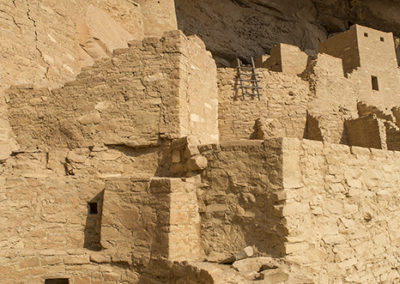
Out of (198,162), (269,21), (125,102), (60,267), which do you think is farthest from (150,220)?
(269,21)

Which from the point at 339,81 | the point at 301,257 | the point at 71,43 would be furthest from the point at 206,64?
the point at 339,81

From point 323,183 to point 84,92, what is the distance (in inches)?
146

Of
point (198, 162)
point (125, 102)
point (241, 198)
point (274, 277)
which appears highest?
point (125, 102)

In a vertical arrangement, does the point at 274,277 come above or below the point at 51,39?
below

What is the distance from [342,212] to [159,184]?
7.36 ft

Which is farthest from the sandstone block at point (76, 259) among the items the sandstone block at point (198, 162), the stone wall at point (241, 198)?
the sandstone block at point (198, 162)

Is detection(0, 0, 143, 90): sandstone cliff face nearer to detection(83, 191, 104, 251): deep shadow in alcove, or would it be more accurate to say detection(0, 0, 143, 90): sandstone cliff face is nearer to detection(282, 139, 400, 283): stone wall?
detection(83, 191, 104, 251): deep shadow in alcove

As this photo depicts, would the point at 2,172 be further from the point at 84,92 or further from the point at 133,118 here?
the point at 133,118

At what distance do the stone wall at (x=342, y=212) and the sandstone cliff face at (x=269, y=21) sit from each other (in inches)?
469

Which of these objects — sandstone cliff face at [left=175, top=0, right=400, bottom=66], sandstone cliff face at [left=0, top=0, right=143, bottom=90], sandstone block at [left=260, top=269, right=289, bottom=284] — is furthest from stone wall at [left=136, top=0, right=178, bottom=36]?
sandstone block at [left=260, top=269, right=289, bottom=284]

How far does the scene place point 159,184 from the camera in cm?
395

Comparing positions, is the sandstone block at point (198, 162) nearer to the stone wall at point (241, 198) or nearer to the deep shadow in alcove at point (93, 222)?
the stone wall at point (241, 198)

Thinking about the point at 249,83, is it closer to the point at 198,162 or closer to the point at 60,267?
the point at 198,162

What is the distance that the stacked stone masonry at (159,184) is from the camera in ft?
12.1
